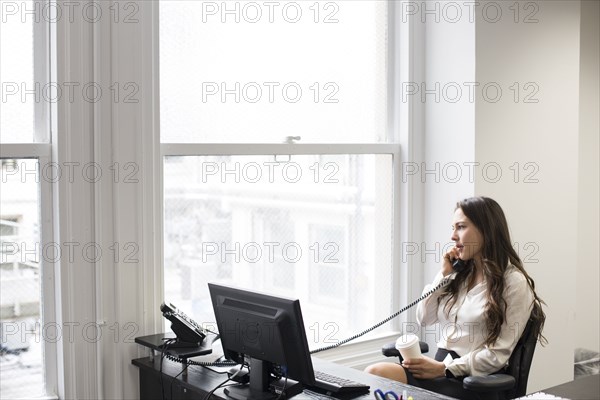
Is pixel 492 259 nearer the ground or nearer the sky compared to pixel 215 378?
nearer the sky

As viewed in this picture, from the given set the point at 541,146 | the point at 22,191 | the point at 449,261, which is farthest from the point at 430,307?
the point at 22,191

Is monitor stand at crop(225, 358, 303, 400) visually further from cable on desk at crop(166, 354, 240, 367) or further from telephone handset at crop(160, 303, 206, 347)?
telephone handset at crop(160, 303, 206, 347)

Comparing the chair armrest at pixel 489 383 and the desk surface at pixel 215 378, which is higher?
the desk surface at pixel 215 378

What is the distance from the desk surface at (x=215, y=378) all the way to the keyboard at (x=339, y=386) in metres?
0.03

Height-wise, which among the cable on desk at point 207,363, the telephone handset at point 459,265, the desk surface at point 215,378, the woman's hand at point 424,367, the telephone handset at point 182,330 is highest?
the telephone handset at point 459,265

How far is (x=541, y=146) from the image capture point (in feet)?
13.0

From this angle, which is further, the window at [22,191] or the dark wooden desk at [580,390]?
the window at [22,191]

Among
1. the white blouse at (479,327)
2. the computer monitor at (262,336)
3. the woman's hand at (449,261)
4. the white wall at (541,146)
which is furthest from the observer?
the white wall at (541,146)

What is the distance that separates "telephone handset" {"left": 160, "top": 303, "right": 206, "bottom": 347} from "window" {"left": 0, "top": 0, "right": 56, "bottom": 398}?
463 millimetres

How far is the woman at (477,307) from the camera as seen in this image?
3.00 m

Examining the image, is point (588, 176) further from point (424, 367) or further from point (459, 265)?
point (424, 367)

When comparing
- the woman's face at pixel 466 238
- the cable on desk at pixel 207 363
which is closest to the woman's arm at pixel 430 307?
the woman's face at pixel 466 238

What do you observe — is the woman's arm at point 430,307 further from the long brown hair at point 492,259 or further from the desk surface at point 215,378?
the desk surface at point 215,378

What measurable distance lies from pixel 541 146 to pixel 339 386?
201 centimetres
